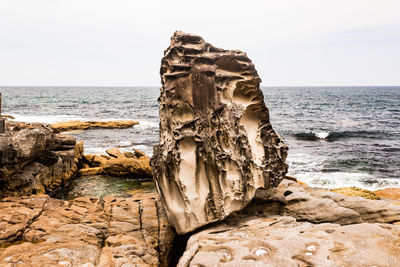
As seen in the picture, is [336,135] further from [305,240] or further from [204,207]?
[305,240]

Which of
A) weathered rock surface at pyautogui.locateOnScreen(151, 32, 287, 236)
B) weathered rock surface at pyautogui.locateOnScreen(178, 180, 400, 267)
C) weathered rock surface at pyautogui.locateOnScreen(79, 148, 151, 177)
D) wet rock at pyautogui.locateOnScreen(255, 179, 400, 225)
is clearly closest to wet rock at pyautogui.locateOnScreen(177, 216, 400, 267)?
weathered rock surface at pyautogui.locateOnScreen(178, 180, 400, 267)

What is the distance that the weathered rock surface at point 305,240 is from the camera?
3541mm

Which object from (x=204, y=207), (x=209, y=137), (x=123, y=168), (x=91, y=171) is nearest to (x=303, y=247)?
(x=204, y=207)

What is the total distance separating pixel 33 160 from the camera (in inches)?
368

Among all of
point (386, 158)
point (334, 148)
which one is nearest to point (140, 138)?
point (334, 148)

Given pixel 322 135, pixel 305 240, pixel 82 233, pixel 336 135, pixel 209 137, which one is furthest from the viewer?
pixel 336 135

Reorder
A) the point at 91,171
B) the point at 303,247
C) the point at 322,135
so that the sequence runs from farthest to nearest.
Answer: the point at 322,135 < the point at 91,171 < the point at 303,247

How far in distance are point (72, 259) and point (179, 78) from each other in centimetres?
379

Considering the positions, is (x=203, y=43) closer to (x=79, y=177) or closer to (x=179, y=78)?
(x=179, y=78)

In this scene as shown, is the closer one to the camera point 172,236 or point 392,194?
point 172,236

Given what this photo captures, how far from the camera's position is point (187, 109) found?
19.5 ft

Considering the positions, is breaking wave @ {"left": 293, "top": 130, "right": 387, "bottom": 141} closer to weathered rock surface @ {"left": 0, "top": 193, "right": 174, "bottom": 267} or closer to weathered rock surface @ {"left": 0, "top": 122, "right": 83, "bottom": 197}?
weathered rock surface @ {"left": 0, "top": 122, "right": 83, "bottom": 197}

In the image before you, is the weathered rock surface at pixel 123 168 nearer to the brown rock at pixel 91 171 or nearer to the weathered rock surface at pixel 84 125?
the brown rock at pixel 91 171

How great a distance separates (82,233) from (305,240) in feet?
12.7
